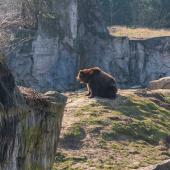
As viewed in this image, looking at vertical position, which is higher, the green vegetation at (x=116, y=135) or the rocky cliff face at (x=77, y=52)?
the green vegetation at (x=116, y=135)

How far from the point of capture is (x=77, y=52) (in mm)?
45406

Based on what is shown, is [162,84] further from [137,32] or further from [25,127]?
[137,32]

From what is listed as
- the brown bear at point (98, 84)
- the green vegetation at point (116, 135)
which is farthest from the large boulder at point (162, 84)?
the green vegetation at point (116, 135)

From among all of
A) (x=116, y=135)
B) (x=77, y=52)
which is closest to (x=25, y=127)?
(x=116, y=135)

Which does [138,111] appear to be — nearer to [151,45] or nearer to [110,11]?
[151,45]

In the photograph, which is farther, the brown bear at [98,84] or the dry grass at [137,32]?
the dry grass at [137,32]

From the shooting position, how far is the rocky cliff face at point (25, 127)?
5.18 meters

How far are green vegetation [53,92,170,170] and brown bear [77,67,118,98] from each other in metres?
0.34

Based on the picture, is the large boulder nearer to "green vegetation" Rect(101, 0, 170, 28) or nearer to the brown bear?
the brown bear

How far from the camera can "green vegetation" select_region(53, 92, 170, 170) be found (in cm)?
1112

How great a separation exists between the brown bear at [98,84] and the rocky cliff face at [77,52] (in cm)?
2116

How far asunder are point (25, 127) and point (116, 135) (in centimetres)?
760

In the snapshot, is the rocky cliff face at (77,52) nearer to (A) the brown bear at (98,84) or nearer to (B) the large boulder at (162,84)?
(B) the large boulder at (162,84)

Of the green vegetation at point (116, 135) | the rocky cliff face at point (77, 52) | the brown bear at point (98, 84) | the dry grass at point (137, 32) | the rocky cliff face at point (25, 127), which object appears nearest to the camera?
the rocky cliff face at point (25, 127)
